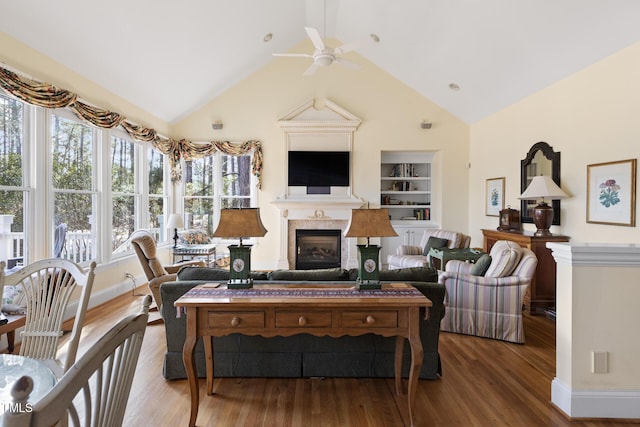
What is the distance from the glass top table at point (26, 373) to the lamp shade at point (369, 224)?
171 cm

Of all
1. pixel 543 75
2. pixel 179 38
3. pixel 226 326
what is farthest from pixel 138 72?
pixel 543 75

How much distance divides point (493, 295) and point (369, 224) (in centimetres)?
186

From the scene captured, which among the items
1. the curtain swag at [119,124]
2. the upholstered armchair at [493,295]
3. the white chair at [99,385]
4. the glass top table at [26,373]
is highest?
the curtain swag at [119,124]

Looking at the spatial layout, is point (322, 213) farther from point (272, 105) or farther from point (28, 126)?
point (28, 126)

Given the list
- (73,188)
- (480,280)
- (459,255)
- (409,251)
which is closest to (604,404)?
(480,280)

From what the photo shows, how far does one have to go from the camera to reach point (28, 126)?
143 inches

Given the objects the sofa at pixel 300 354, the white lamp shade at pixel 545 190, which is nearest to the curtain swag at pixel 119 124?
the sofa at pixel 300 354

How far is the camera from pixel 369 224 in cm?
246

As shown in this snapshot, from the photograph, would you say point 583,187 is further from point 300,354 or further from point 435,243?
point 300,354

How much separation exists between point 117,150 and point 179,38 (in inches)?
74.4

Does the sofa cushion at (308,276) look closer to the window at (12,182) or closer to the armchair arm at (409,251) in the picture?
the window at (12,182)

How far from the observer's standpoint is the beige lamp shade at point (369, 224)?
2449mm

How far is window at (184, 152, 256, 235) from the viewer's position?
23.2ft

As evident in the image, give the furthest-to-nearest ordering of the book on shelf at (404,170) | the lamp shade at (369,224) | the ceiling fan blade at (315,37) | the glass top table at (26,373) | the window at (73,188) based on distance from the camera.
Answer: the book on shelf at (404,170) < the window at (73,188) < the ceiling fan blade at (315,37) < the lamp shade at (369,224) < the glass top table at (26,373)
